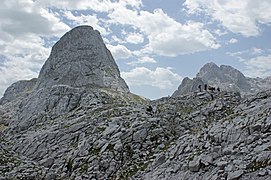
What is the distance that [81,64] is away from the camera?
102 metres

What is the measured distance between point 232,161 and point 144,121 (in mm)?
16343

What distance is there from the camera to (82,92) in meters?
66.7

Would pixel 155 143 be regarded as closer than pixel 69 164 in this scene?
Yes

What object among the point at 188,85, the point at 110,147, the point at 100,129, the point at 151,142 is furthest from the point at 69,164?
the point at 188,85

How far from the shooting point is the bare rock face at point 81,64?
9738cm

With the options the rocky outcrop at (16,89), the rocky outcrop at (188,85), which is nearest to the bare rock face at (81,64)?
the rocky outcrop at (188,85)

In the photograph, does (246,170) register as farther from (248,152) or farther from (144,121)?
(144,121)

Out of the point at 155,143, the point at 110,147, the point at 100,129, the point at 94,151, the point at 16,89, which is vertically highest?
the point at 16,89

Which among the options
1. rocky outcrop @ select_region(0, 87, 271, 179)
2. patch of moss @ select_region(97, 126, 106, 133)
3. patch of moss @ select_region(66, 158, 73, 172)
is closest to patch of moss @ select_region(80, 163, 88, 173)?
rocky outcrop @ select_region(0, 87, 271, 179)

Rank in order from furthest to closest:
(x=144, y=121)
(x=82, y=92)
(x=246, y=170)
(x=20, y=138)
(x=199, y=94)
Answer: (x=82, y=92) → (x=199, y=94) → (x=20, y=138) → (x=144, y=121) → (x=246, y=170)

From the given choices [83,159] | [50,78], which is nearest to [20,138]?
[83,159]

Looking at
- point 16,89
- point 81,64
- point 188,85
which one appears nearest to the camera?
point 81,64

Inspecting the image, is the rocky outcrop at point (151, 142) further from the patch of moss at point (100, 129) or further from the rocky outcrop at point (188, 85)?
the rocky outcrop at point (188, 85)

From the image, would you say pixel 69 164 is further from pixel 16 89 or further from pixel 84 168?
pixel 16 89
